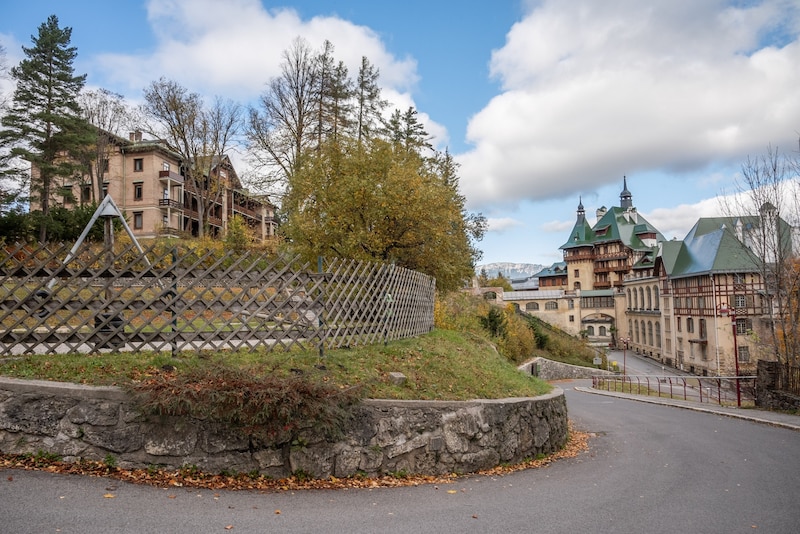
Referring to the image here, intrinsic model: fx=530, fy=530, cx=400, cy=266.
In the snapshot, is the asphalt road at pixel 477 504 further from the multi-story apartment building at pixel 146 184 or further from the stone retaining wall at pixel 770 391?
the multi-story apartment building at pixel 146 184

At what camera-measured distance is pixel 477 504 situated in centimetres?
623

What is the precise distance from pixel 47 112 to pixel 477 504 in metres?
33.3

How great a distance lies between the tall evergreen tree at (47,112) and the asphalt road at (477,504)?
27.8m

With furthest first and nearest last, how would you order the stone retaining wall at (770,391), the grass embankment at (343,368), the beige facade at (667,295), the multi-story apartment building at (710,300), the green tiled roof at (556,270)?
1. the green tiled roof at (556,270)
2. the multi-story apartment building at (710,300)
3. the beige facade at (667,295)
4. the stone retaining wall at (770,391)
5. the grass embankment at (343,368)

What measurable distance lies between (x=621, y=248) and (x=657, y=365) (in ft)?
119

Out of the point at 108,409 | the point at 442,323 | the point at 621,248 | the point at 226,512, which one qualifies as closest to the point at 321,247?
the point at 442,323

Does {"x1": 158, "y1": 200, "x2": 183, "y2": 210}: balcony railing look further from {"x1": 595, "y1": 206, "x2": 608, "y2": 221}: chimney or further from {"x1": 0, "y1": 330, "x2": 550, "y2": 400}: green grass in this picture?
{"x1": 595, "y1": 206, "x2": 608, "y2": 221}: chimney

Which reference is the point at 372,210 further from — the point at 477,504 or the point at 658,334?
the point at 658,334

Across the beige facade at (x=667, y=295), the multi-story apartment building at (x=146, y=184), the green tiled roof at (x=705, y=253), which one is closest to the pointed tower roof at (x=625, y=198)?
the beige facade at (x=667, y=295)

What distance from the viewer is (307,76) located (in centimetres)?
3366

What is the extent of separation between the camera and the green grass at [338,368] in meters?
6.84

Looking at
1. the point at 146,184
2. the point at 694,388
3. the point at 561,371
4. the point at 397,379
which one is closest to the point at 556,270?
the point at 561,371

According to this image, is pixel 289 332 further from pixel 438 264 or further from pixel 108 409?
pixel 438 264

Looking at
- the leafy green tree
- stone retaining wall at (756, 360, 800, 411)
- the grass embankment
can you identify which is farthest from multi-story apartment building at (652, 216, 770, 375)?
the grass embankment
